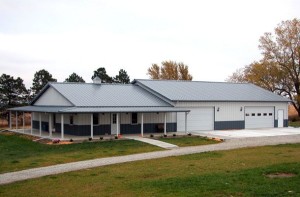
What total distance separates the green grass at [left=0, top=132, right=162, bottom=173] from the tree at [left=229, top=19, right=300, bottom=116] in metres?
34.3

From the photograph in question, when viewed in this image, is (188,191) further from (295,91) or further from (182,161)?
(295,91)

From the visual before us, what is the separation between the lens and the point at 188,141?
2603 centimetres

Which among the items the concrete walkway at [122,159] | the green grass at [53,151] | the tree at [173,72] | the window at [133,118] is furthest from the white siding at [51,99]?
the tree at [173,72]

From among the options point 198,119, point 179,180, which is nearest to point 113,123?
point 198,119

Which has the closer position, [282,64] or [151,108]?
[151,108]

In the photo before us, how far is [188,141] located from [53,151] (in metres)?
8.94

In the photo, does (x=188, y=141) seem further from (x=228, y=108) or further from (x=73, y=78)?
(x=73, y=78)

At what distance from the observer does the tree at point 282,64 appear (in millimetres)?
52250

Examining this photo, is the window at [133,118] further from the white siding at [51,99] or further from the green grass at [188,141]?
the white siding at [51,99]

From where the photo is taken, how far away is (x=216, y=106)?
34969 millimetres

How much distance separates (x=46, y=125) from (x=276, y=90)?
3486 cm

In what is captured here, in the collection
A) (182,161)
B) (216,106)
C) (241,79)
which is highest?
(241,79)

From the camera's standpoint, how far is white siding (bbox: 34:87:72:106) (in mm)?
30781

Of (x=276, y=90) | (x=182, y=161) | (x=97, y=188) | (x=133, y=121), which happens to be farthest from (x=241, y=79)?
(x=97, y=188)
